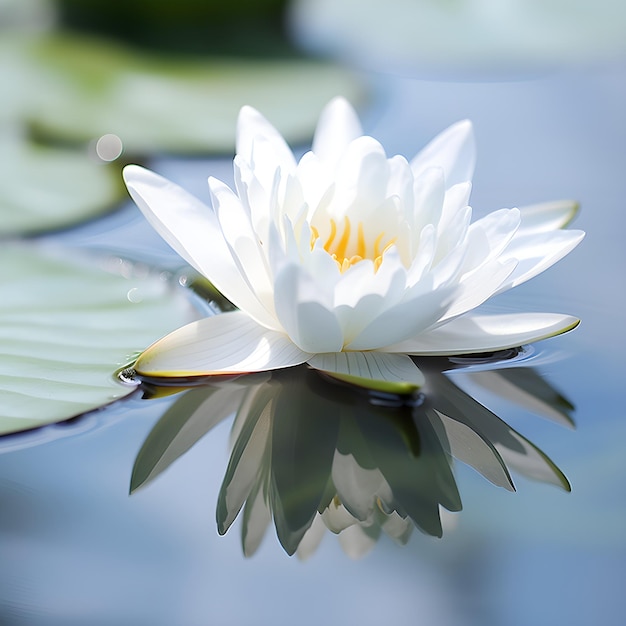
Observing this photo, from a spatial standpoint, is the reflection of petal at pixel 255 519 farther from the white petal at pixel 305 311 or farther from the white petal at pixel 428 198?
the white petal at pixel 428 198

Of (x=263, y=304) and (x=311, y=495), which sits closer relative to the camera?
(x=311, y=495)

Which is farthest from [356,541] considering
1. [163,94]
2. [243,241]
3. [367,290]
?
[163,94]

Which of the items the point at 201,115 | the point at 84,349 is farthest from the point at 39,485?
the point at 201,115

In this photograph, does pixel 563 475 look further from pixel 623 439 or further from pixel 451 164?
pixel 451 164

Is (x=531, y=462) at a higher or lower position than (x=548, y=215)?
lower

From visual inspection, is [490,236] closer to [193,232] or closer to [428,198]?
[428,198]

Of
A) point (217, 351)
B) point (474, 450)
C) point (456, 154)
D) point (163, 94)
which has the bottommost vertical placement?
point (474, 450)
